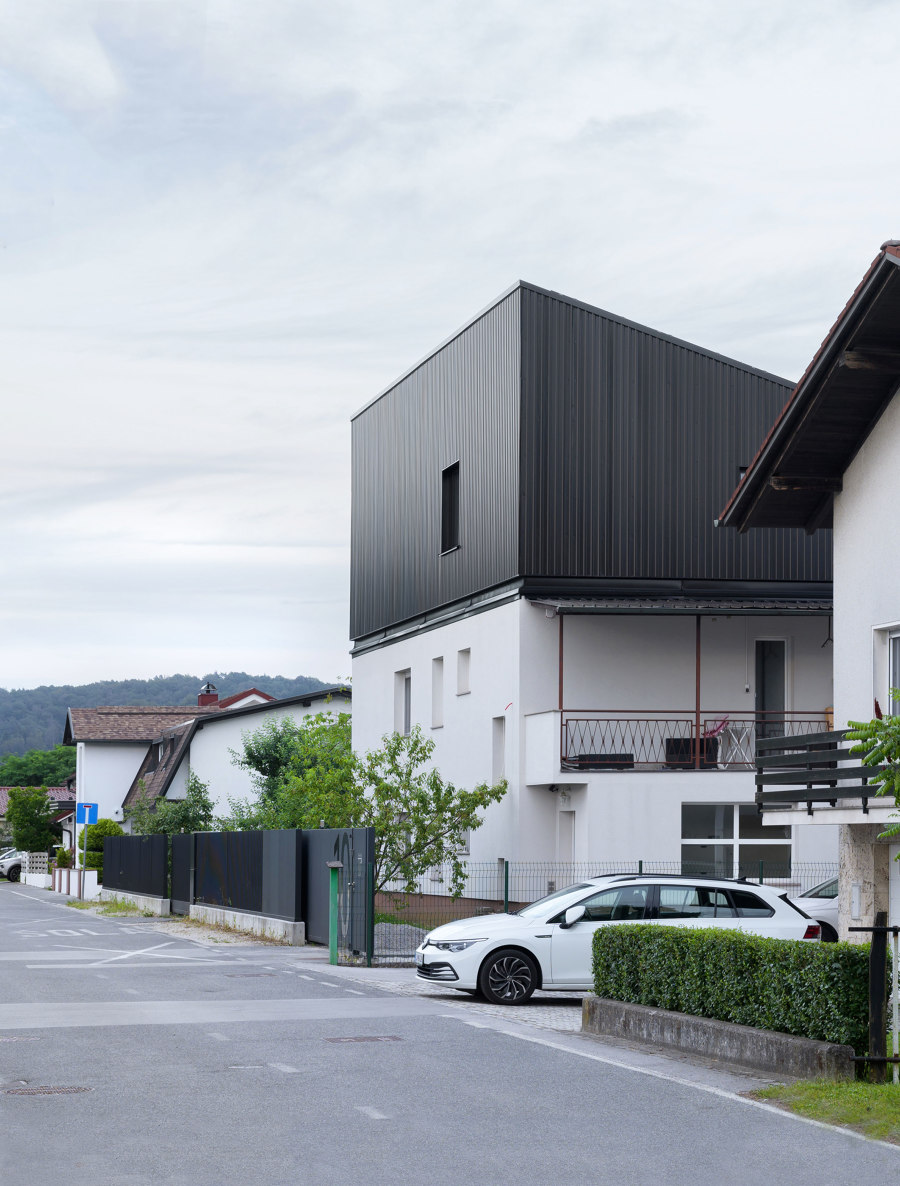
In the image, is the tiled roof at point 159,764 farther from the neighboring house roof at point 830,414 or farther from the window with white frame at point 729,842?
the neighboring house roof at point 830,414

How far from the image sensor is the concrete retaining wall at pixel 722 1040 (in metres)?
11.8

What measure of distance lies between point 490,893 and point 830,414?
13.0 metres

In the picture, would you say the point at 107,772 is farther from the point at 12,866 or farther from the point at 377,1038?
the point at 377,1038

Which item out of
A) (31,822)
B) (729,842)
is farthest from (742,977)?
(31,822)

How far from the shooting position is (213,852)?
37156 mm

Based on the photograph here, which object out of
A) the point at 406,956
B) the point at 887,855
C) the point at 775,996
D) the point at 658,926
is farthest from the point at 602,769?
the point at 775,996

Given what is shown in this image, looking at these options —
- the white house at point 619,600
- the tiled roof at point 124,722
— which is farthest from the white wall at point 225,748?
the white house at point 619,600

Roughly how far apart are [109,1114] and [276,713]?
53452 millimetres

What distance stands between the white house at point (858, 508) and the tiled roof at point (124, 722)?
55957 millimetres

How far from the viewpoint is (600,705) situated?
31.1 m

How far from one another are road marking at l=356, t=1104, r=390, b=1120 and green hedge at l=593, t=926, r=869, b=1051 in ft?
11.7

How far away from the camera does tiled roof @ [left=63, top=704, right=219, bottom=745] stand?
76.0 metres

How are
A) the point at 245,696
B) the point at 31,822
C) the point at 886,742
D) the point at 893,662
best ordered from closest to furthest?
the point at 886,742 < the point at 893,662 < the point at 245,696 < the point at 31,822

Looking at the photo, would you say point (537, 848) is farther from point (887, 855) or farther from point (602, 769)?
point (887, 855)
